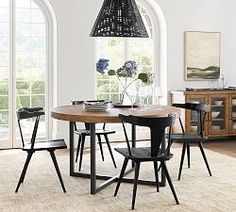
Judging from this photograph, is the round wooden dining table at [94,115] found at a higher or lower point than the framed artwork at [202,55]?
lower

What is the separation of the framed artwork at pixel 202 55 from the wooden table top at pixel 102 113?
2.89m

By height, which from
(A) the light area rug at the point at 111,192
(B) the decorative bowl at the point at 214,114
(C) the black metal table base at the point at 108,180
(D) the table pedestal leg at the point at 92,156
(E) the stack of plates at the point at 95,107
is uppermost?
(E) the stack of plates at the point at 95,107

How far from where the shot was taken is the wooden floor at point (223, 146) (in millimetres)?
6574

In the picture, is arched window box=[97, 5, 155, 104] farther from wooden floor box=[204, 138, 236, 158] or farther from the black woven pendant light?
the black woven pendant light

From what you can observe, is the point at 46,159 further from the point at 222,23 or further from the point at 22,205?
the point at 222,23

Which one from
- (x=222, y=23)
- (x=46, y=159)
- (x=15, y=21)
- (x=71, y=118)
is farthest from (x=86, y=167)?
(x=222, y=23)

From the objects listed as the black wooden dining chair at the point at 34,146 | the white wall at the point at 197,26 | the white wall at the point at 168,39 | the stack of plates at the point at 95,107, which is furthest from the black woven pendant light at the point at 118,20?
the white wall at the point at 197,26

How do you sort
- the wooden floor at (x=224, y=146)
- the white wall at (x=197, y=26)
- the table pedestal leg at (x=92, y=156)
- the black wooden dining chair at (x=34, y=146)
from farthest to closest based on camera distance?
the white wall at (x=197, y=26), the wooden floor at (x=224, y=146), the black wooden dining chair at (x=34, y=146), the table pedestal leg at (x=92, y=156)

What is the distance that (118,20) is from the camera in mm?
4613

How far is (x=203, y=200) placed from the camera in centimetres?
418

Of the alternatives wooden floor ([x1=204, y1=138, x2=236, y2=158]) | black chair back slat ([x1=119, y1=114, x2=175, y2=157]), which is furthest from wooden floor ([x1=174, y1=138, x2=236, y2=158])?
black chair back slat ([x1=119, y1=114, x2=175, y2=157])

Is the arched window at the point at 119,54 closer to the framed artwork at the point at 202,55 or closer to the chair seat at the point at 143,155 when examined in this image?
the framed artwork at the point at 202,55

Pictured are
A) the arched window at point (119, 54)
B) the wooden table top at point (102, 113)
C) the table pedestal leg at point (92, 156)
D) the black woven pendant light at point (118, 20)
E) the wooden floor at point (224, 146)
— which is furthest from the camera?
the arched window at point (119, 54)

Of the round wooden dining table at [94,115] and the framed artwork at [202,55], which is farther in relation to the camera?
the framed artwork at [202,55]
